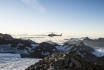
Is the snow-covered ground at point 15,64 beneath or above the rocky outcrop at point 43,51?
above

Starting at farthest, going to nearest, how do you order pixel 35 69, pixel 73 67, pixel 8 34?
1. pixel 8 34
2. pixel 35 69
3. pixel 73 67

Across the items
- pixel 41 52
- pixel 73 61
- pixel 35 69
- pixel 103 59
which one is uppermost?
pixel 73 61

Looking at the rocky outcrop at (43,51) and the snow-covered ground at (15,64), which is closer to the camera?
the snow-covered ground at (15,64)

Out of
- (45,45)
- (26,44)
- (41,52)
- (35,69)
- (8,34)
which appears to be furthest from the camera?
(8,34)

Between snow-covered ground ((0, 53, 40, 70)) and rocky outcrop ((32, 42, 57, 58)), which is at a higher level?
snow-covered ground ((0, 53, 40, 70))

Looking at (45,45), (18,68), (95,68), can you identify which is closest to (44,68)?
(95,68)

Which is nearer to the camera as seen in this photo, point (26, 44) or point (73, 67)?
point (73, 67)

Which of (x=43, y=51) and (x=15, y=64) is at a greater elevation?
(x=15, y=64)

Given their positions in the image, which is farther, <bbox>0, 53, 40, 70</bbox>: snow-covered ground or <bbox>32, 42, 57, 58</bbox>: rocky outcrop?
<bbox>32, 42, 57, 58</bbox>: rocky outcrop

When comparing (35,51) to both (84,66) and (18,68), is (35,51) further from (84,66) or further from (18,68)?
(84,66)

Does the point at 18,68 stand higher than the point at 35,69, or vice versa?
the point at 35,69

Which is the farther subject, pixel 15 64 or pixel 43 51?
pixel 43 51
